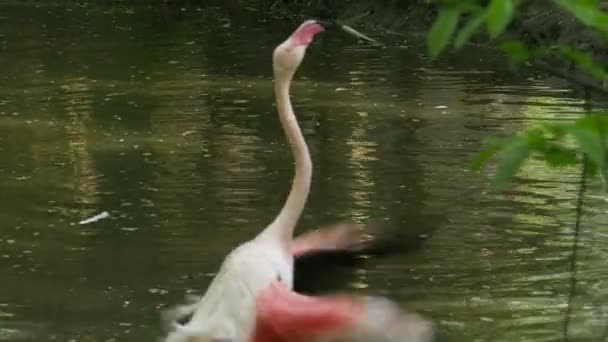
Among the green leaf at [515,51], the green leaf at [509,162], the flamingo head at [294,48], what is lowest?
the flamingo head at [294,48]

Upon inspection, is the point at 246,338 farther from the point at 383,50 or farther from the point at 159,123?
the point at 383,50

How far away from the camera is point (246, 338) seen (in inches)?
157

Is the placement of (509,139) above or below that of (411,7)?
above

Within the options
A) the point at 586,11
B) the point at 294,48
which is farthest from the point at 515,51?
the point at 294,48

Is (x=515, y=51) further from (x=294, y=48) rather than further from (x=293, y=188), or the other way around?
(x=293, y=188)

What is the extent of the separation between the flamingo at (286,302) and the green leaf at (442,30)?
1.23 meters

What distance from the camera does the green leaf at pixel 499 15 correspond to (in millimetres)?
1959

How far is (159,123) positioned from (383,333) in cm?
790

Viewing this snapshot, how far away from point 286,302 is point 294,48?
4.14 ft

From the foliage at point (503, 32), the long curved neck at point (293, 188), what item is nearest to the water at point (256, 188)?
the long curved neck at point (293, 188)

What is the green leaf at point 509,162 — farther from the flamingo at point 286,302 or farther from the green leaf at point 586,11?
the flamingo at point 286,302

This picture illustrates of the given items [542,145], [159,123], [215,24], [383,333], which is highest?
[542,145]

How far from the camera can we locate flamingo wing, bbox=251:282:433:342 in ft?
10.4

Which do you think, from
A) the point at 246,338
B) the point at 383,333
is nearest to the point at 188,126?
Result: the point at 246,338
